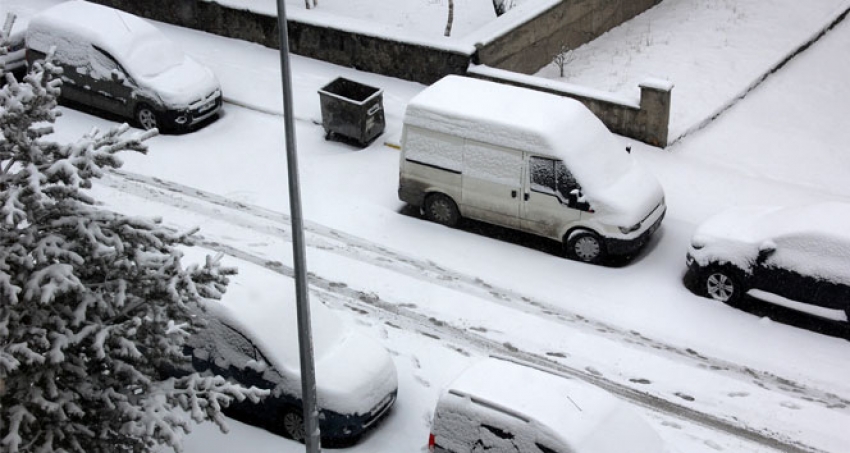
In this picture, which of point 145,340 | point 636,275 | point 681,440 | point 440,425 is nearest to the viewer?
point 145,340

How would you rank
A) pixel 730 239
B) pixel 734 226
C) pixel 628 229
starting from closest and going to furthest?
1. pixel 730 239
2. pixel 734 226
3. pixel 628 229

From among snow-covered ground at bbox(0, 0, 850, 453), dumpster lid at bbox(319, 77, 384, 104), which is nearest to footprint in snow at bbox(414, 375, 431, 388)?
snow-covered ground at bbox(0, 0, 850, 453)

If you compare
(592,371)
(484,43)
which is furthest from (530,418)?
(484,43)

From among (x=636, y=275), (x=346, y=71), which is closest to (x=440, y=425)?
(x=636, y=275)

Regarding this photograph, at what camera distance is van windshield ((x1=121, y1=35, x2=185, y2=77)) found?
64.2ft

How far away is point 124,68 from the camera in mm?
19484

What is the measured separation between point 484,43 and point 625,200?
5.72 meters

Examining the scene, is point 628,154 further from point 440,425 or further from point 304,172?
point 440,425

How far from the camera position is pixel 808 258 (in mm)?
14438

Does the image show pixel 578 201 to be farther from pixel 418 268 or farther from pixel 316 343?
pixel 316 343

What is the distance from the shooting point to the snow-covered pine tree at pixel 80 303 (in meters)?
9.54

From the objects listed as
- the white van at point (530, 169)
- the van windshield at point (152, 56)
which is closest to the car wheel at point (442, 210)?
the white van at point (530, 169)

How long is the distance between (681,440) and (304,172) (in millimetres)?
8612

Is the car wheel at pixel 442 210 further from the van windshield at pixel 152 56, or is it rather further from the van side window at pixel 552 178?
the van windshield at pixel 152 56
